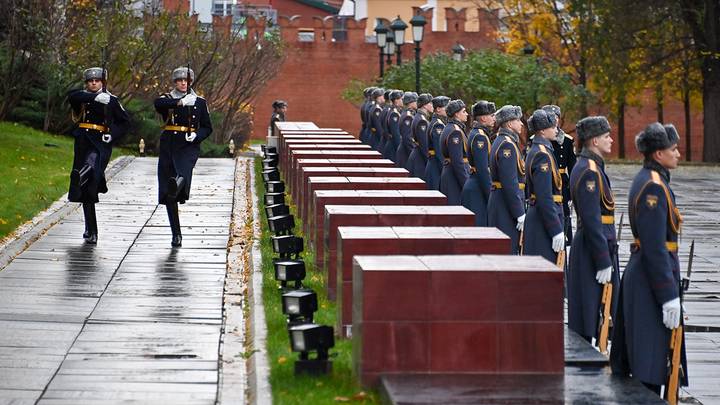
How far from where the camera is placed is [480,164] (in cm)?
1641

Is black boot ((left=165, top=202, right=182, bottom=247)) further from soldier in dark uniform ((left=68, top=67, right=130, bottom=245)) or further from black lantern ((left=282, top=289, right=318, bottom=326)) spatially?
black lantern ((left=282, top=289, right=318, bottom=326))

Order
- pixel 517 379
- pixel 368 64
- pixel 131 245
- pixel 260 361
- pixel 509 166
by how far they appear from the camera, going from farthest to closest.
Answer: pixel 368 64
pixel 131 245
pixel 509 166
pixel 260 361
pixel 517 379

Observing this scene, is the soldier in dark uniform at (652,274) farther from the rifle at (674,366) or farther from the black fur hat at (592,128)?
the black fur hat at (592,128)

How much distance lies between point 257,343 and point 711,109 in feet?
111

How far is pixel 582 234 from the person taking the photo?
1108 cm

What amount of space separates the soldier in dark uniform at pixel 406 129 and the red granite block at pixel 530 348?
48.8ft

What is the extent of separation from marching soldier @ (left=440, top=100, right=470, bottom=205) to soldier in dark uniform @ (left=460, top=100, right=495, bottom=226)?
1.72 metres

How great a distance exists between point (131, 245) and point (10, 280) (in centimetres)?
291

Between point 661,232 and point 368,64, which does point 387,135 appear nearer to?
point 661,232

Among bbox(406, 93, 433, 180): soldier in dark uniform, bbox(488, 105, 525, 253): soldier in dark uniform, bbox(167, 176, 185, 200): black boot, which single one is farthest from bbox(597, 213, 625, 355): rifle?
bbox(406, 93, 433, 180): soldier in dark uniform

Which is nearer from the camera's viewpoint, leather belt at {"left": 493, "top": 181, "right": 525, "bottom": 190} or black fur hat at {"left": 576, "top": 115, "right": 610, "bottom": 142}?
black fur hat at {"left": 576, "top": 115, "right": 610, "bottom": 142}

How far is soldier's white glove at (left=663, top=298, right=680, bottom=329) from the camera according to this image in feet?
30.2

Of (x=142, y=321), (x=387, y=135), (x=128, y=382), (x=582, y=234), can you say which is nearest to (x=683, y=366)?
(x=582, y=234)

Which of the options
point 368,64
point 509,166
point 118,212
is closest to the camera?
point 509,166
